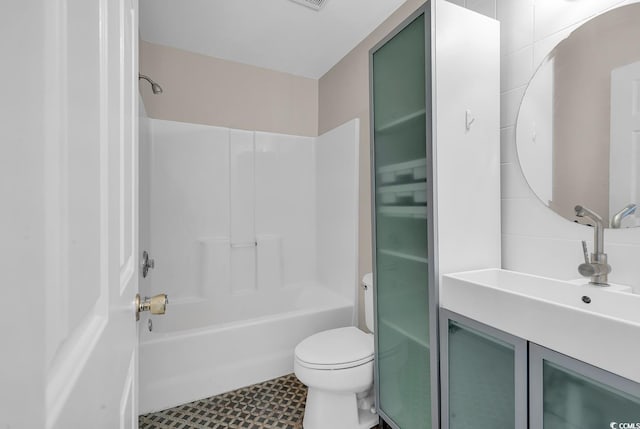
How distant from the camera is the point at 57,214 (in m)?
0.26

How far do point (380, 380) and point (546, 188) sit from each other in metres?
1.25

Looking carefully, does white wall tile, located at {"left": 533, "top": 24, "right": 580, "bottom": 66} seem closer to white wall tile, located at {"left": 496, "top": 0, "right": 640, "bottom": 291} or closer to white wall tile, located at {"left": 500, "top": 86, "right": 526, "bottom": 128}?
white wall tile, located at {"left": 496, "top": 0, "right": 640, "bottom": 291}

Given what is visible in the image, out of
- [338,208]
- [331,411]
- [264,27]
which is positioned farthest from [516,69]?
→ [331,411]

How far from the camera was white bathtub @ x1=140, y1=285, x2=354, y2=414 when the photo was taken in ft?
6.03

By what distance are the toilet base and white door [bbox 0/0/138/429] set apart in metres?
1.37

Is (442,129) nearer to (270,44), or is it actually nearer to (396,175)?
(396,175)

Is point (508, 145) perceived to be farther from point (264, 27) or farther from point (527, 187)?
point (264, 27)

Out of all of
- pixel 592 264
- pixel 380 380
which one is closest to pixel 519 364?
pixel 592 264

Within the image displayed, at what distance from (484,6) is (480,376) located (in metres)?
1.71

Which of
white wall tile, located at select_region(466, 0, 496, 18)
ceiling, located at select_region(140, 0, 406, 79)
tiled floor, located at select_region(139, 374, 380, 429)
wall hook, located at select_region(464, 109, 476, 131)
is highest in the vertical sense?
ceiling, located at select_region(140, 0, 406, 79)

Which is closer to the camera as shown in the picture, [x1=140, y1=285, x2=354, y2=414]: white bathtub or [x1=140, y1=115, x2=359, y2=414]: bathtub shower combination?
[x1=140, y1=285, x2=354, y2=414]: white bathtub

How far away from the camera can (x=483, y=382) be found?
1100 millimetres

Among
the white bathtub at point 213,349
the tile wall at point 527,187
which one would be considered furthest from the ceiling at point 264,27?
the white bathtub at point 213,349

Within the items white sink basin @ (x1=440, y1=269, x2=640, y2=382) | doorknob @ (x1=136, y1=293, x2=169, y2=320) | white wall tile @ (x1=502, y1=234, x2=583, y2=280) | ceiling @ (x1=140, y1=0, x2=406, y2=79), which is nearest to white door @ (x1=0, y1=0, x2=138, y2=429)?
doorknob @ (x1=136, y1=293, x2=169, y2=320)
